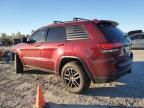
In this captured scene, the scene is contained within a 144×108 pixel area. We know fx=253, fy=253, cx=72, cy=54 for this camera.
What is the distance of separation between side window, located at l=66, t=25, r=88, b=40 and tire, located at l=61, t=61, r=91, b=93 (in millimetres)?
704

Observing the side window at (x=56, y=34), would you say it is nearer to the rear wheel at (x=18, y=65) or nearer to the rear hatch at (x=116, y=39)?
the rear hatch at (x=116, y=39)

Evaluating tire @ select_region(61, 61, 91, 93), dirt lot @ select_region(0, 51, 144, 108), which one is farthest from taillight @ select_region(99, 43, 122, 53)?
dirt lot @ select_region(0, 51, 144, 108)

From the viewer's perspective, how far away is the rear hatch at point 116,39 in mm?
6287

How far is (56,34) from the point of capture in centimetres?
752

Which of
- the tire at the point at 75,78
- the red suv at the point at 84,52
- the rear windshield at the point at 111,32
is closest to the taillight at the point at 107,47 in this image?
the red suv at the point at 84,52

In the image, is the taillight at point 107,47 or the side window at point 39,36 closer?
the taillight at point 107,47

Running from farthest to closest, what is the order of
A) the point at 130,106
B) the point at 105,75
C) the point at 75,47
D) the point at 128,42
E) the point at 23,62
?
1. the point at 23,62
2. the point at 128,42
3. the point at 75,47
4. the point at 105,75
5. the point at 130,106

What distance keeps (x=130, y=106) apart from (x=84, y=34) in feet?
7.05

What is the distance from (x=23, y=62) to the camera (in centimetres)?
932

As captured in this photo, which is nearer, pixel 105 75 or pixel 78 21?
pixel 105 75

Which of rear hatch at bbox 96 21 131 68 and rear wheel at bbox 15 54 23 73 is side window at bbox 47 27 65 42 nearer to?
rear hatch at bbox 96 21 131 68

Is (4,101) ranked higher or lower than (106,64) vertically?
lower

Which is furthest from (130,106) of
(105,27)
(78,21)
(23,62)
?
(23,62)

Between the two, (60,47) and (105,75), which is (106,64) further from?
(60,47)
